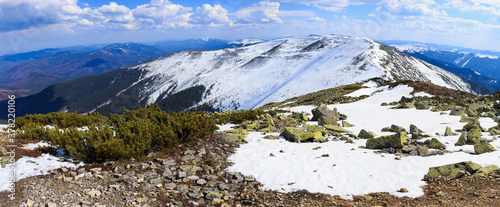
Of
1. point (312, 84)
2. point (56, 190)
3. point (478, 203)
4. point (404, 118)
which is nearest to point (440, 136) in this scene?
point (404, 118)

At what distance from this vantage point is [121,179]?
6996 mm

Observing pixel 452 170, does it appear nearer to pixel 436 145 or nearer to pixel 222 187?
pixel 436 145

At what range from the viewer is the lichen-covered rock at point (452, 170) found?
7137mm

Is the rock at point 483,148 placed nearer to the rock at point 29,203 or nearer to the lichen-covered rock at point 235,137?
the lichen-covered rock at point 235,137

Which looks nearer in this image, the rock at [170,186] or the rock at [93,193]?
the rock at [93,193]

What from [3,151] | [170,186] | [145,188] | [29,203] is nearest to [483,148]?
[170,186]

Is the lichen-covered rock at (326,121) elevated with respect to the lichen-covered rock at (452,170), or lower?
lower

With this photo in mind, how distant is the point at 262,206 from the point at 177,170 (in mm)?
3301

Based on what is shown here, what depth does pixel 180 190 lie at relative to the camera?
6.89m

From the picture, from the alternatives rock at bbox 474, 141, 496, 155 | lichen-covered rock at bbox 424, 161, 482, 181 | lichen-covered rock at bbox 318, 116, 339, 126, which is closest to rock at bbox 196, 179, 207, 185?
lichen-covered rock at bbox 424, 161, 482, 181

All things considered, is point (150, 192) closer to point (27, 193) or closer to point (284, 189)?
point (27, 193)

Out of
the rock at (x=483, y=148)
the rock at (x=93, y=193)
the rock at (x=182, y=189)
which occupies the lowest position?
the rock at (x=182, y=189)

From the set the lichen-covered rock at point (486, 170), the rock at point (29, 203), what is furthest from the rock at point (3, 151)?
the lichen-covered rock at point (486, 170)

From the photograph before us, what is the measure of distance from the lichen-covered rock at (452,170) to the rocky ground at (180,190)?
0.52ft
